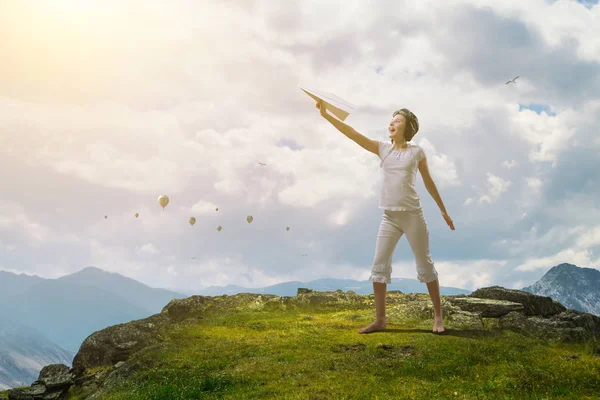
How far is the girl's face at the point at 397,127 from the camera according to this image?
15.0m

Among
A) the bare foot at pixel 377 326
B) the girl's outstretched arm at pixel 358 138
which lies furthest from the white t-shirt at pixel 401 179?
the bare foot at pixel 377 326

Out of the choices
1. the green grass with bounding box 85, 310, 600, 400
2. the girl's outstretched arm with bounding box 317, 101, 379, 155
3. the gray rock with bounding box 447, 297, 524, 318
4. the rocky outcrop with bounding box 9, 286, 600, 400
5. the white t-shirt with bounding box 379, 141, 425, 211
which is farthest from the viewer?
the gray rock with bounding box 447, 297, 524, 318

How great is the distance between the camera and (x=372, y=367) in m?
12.8

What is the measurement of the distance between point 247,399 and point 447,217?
8.27 meters

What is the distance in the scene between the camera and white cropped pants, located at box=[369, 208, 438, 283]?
14.6 metres

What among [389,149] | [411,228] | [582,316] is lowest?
[582,316]

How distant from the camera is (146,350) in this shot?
1761cm

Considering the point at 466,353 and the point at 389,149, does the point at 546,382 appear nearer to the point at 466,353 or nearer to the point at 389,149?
the point at 466,353

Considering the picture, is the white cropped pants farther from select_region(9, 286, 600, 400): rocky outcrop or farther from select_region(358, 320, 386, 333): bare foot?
select_region(9, 286, 600, 400): rocky outcrop

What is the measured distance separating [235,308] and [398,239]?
1411cm

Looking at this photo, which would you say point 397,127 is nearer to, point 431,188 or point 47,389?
point 431,188

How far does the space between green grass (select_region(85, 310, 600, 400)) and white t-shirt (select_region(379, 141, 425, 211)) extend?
426 cm

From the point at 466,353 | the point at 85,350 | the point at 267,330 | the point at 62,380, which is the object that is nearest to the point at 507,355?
the point at 466,353

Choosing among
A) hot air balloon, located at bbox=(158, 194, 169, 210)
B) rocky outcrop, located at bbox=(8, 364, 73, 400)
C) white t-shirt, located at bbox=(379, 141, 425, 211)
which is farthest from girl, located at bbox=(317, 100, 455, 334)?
hot air balloon, located at bbox=(158, 194, 169, 210)
